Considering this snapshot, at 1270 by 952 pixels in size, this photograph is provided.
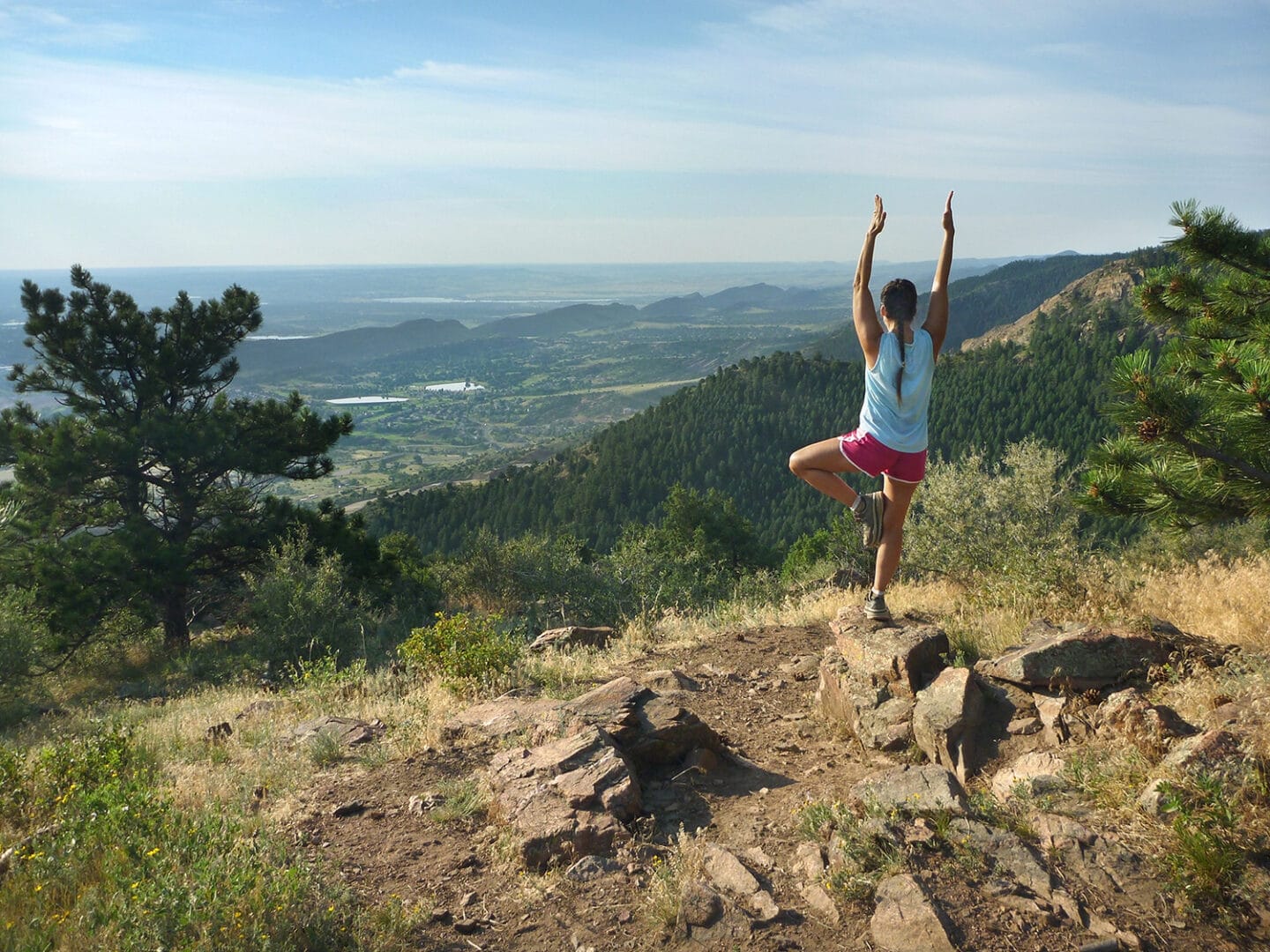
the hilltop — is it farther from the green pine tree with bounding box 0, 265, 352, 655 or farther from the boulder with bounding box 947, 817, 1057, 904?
the boulder with bounding box 947, 817, 1057, 904

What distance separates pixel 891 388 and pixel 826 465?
22.8 inches

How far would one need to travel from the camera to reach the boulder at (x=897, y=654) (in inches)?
183

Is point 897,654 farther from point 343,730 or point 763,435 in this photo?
point 763,435

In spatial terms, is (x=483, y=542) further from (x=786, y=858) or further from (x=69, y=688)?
(x=786, y=858)

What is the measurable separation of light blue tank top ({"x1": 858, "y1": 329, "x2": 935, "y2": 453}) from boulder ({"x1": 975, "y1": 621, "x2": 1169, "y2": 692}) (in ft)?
4.16

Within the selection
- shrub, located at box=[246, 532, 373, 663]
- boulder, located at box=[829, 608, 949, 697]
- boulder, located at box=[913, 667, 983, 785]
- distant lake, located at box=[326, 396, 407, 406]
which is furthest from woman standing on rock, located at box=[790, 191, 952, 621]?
distant lake, located at box=[326, 396, 407, 406]

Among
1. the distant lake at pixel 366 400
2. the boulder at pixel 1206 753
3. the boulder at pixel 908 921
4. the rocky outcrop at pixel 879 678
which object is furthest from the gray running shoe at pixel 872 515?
the distant lake at pixel 366 400

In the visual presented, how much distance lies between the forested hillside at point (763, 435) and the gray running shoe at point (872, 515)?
51914mm

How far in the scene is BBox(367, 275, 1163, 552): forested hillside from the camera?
2512 inches

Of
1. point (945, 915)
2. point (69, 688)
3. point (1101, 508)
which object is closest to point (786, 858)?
point (945, 915)

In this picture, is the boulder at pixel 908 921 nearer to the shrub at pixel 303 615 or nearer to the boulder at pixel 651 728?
the boulder at pixel 651 728

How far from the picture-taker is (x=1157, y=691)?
13.6 ft

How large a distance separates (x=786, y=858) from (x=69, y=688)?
1653cm

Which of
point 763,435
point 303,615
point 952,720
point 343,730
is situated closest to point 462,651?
point 343,730
